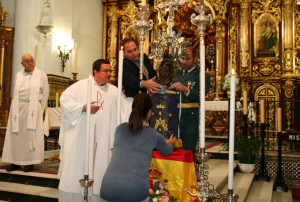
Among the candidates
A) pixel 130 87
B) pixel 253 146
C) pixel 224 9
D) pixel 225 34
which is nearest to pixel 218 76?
pixel 225 34

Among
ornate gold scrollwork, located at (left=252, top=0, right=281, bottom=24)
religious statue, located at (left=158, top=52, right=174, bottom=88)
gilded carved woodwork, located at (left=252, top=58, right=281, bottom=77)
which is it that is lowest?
religious statue, located at (left=158, top=52, right=174, bottom=88)

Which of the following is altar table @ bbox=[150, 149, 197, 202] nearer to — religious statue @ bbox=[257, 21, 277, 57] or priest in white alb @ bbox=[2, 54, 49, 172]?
priest in white alb @ bbox=[2, 54, 49, 172]

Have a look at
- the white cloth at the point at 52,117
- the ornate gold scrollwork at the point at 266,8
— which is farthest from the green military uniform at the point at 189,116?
the ornate gold scrollwork at the point at 266,8

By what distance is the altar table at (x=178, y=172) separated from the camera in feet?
7.86

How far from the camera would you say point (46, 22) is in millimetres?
8352

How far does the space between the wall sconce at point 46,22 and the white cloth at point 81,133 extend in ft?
17.7

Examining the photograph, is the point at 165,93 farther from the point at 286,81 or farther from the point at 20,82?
the point at 286,81

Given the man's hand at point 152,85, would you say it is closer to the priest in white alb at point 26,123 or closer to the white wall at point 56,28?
the priest in white alb at point 26,123

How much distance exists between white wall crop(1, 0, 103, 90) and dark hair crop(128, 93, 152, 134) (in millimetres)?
6929

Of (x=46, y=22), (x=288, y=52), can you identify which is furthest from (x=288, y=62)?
(x=46, y=22)

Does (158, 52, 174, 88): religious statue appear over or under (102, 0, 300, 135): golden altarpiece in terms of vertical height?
under

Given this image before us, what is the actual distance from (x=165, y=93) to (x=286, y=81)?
7.33 m

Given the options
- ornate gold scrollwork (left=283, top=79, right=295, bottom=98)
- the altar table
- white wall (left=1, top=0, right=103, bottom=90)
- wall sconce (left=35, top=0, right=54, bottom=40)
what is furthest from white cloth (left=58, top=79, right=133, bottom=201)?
ornate gold scrollwork (left=283, top=79, right=295, bottom=98)

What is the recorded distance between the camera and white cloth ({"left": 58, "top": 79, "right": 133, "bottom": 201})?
3.11m
